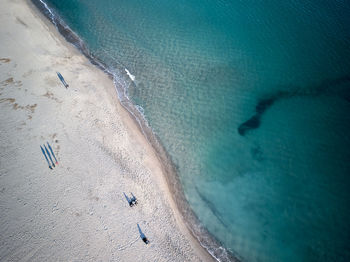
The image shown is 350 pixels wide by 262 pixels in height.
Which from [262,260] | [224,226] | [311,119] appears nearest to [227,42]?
[311,119]

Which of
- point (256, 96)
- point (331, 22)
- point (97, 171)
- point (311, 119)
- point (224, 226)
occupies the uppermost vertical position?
point (331, 22)

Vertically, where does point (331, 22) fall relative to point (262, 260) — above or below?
above

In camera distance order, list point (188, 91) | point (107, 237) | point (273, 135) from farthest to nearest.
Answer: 1. point (188, 91)
2. point (273, 135)
3. point (107, 237)

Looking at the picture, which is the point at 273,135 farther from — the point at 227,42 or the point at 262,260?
the point at 227,42

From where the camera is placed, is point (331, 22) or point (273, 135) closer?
point (273, 135)

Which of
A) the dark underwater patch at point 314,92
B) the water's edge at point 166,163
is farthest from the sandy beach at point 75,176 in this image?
the dark underwater patch at point 314,92

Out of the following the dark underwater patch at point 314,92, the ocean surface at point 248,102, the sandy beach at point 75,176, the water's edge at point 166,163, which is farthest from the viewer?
the dark underwater patch at point 314,92

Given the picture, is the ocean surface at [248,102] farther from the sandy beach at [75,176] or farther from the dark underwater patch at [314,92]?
the sandy beach at [75,176]
